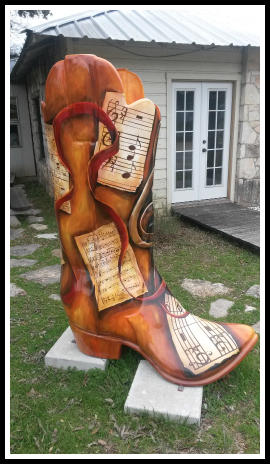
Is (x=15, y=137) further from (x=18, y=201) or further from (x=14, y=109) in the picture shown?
(x=18, y=201)

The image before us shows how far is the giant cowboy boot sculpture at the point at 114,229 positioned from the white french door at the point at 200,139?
4132 mm

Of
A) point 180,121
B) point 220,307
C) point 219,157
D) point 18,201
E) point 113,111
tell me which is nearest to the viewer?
point 113,111

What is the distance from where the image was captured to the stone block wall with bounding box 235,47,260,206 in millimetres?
5656

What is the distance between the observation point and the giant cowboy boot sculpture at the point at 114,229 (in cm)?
167

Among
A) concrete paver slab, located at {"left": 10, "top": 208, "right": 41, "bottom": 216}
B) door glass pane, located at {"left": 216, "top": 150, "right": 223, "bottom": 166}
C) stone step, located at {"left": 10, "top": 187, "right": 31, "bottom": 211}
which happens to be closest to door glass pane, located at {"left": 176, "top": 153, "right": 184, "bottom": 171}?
door glass pane, located at {"left": 216, "top": 150, "right": 223, "bottom": 166}

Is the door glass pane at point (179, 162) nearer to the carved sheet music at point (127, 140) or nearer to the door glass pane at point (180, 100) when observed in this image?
the door glass pane at point (180, 100)

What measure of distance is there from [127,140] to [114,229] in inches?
18.3

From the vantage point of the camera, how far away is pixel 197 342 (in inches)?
75.6

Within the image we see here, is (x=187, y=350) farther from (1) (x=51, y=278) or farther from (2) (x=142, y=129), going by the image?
(1) (x=51, y=278)

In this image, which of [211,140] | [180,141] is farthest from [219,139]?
[180,141]

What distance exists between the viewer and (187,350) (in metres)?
1.88

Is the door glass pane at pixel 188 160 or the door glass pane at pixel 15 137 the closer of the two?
the door glass pane at pixel 188 160

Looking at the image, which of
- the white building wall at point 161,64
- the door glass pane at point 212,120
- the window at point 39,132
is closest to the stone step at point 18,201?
the window at point 39,132

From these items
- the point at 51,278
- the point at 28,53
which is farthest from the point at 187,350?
the point at 28,53
